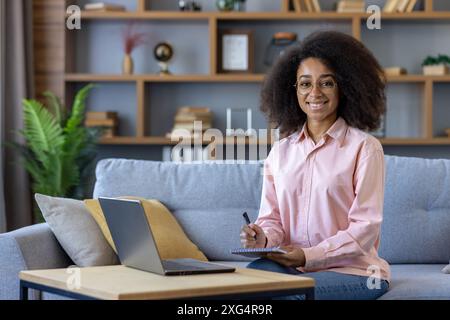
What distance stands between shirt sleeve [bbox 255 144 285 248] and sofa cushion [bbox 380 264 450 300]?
0.37 meters

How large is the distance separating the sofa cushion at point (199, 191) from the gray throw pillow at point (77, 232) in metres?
0.35

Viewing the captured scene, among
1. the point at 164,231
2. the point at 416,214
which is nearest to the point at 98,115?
the point at 164,231

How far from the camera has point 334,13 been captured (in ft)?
17.5

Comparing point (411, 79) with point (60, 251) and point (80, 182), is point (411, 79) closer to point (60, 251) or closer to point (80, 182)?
point (80, 182)

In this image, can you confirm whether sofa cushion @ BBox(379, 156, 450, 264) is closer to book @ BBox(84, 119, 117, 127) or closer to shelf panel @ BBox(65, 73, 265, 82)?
shelf panel @ BBox(65, 73, 265, 82)

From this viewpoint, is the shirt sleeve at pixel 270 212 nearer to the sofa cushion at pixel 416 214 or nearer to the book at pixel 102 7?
the sofa cushion at pixel 416 214

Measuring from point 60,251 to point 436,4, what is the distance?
359cm

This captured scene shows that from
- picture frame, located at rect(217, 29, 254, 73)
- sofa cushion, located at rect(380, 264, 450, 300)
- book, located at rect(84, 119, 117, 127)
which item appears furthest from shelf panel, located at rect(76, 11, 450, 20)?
sofa cushion, located at rect(380, 264, 450, 300)

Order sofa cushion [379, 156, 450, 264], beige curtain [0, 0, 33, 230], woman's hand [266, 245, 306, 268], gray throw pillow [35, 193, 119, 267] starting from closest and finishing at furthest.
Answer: woman's hand [266, 245, 306, 268] < gray throw pillow [35, 193, 119, 267] < sofa cushion [379, 156, 450, 264] < beige curtain [0, 0, 33, 230]

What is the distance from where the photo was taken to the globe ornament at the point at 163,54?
5.48m

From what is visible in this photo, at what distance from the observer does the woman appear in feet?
7.77

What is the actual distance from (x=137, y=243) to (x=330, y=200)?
0.66 metres

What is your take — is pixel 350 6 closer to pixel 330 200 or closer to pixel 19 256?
pixel 330 200

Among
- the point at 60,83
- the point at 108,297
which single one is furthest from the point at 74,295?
the point at 60,83
